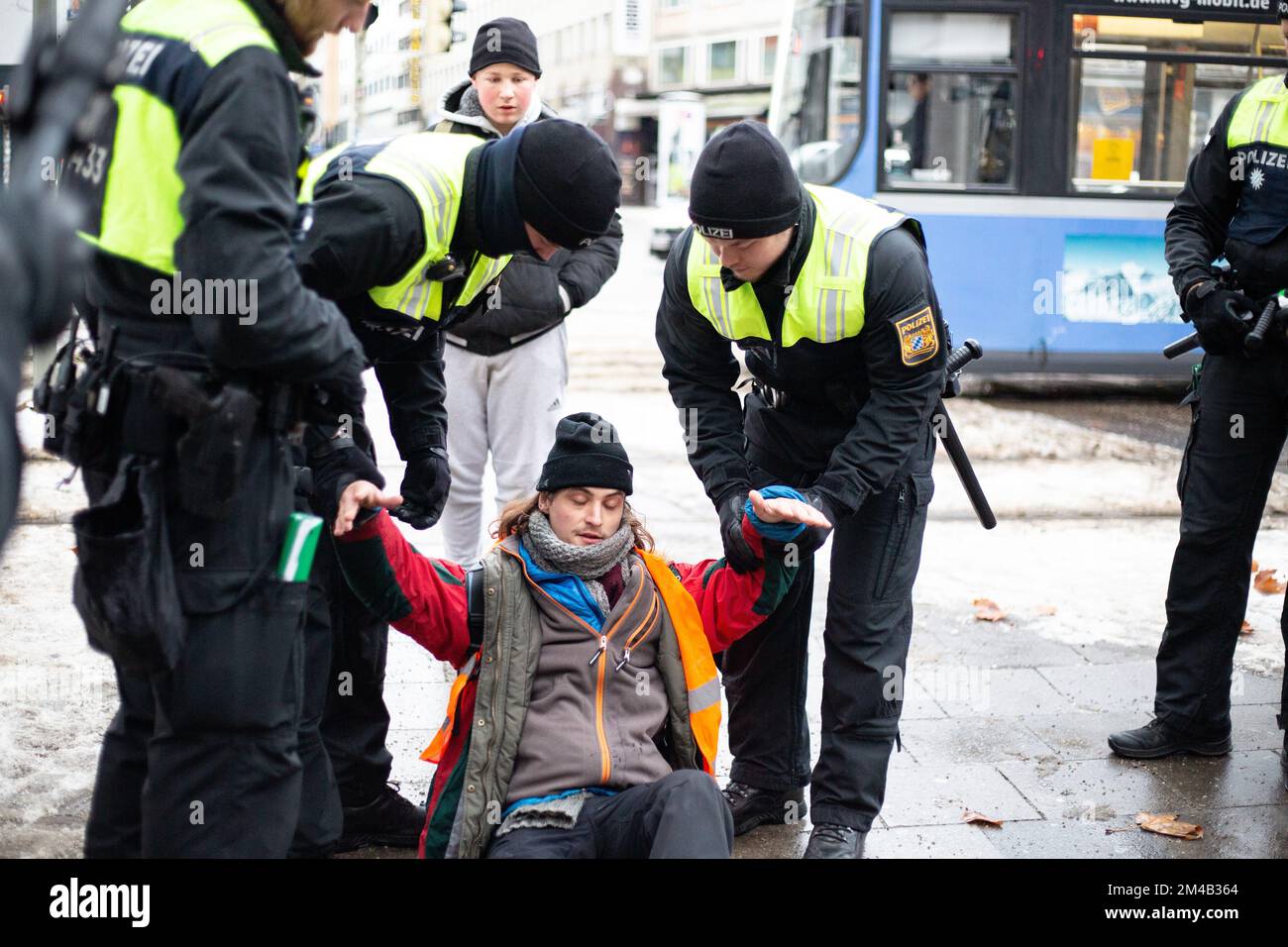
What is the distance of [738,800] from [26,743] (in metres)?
2.07

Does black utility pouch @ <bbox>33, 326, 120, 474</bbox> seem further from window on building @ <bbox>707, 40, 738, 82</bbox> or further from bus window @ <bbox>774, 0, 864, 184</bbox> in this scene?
window on building @ <bbox>707, 40, 738, 82</bbox>

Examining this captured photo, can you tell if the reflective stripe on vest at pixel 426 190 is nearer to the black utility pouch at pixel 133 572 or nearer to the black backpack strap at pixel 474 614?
the black backpack strap at pixel 474 614

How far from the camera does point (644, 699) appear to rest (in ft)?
10.6

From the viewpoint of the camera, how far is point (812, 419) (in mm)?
3693

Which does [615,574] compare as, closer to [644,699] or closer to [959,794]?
[644,699]

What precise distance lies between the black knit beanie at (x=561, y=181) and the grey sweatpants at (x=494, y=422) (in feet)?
6.69

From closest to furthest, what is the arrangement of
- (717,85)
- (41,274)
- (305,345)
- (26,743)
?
(41,274) < (305,345) < (26,743) < (717,85)

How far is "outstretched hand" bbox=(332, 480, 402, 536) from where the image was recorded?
9.13ft

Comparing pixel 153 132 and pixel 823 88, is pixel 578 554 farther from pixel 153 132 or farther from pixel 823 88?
pixel 823 88

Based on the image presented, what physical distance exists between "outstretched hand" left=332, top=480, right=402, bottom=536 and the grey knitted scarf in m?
0.50

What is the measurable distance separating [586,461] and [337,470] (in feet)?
2.09

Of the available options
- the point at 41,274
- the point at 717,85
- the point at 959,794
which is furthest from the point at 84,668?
the point at 717,85

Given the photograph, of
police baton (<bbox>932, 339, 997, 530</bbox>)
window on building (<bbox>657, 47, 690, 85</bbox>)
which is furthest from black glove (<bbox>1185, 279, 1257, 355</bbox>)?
window on building (<bbox>657, 47, 690, 85</bbox>)
